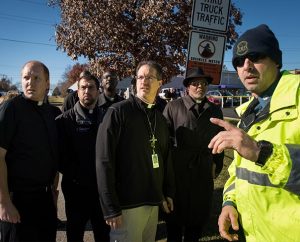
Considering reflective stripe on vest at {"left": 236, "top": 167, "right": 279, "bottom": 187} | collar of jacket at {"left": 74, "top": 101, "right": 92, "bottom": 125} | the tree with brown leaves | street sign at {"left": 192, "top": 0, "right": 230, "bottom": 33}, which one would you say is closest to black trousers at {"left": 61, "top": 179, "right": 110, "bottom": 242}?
collar of jacket at {"left": 74, "top": 101, "right": 92, "bottom": 125}

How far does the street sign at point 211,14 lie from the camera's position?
178 inches

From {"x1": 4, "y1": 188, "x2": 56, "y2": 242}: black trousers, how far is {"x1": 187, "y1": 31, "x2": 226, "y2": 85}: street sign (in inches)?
102

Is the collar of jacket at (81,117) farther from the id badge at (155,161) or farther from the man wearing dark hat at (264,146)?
the man wearing dark hat at (264,146)

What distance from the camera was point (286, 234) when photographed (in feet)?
6.14

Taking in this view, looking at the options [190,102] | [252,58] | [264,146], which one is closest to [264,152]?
[264,146]

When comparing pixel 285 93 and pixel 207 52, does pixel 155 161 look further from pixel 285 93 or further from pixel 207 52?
pixel 207 52

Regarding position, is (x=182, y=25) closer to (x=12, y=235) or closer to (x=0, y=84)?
(x=12, y=235)

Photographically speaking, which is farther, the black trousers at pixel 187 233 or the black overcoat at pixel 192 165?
the black trousers at pixel 187 233

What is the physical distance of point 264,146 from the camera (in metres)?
1.76

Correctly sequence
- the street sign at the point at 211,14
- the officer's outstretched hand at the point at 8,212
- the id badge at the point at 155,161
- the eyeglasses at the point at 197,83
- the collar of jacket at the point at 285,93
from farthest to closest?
the street sign at the point at 211,14 < the eyeglasses at the point at 197,83 < the id badge at the point at 155,161 < the officer's outstretched hand at the point at 8,212 < the collar of jacket at the point at 285,93

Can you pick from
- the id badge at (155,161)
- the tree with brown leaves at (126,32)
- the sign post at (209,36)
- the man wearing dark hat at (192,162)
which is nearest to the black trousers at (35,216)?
the id badge at (155,161)

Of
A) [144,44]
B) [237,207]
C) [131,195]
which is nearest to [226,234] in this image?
[237,207]

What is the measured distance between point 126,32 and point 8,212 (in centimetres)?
809

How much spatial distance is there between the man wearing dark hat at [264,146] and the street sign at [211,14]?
2411 mm
